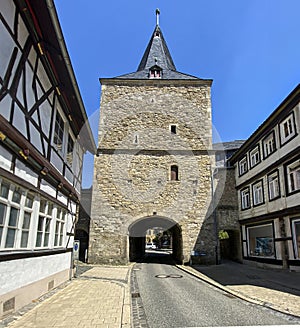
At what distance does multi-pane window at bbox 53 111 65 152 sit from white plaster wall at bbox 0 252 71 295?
2916 mm

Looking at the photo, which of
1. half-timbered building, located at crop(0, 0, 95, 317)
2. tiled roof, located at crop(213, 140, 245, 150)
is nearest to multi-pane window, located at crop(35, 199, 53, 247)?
half-timbered building, located at crop(0, 0, 95, 317)

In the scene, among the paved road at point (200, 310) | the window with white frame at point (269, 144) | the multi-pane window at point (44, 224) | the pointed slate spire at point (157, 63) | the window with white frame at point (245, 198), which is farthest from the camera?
the pointed slate spire at point (157, 63)

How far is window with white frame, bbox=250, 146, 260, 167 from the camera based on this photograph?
1582cm

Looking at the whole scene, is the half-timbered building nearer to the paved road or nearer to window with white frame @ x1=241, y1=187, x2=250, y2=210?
the paved road

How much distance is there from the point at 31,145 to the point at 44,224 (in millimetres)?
2109

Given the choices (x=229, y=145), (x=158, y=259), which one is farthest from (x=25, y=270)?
(x=229, y=145)

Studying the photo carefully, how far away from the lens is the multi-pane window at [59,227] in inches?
310

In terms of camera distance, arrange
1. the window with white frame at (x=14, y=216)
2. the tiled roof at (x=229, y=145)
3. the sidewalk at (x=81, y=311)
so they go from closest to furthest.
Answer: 1. the sidewalk at (x=81, y=311)
2. the window with white frame at (x=14, y=216)
3. the tiled roof at (x=229, y=145)

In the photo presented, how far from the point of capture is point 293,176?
39.8 feet

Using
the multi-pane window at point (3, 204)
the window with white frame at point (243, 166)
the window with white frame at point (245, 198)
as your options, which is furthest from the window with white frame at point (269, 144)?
the multi-pane window at point (3, 204)

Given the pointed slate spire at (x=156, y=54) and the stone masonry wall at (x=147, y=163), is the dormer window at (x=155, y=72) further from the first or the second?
the stone masonry wall at (x=147, y=163)

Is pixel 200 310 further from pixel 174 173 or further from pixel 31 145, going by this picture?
pixel 174 173

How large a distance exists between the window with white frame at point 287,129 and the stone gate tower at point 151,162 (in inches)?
215

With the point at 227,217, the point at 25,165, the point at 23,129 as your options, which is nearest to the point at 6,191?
the point at 25,165
